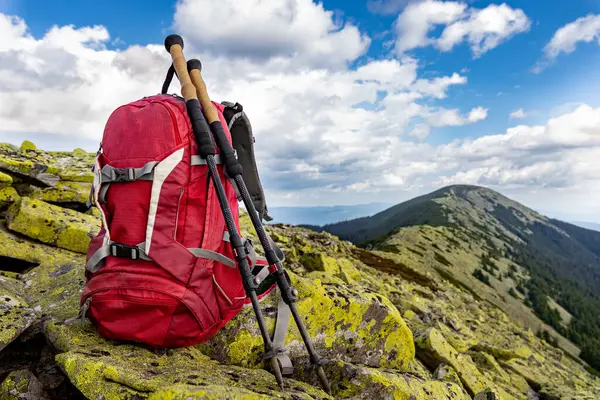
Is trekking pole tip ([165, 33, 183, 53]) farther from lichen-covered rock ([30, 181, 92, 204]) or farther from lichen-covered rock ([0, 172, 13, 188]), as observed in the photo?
lichen-covered rock ([30, 181, 92, 204])

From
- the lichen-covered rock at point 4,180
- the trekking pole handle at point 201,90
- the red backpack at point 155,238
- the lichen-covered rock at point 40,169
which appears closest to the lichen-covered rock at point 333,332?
the red backpack at point 155,238

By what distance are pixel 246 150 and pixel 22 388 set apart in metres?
4.40

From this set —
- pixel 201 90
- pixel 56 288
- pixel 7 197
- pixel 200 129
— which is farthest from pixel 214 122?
pixel 7 197

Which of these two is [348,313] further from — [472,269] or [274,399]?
[472,269]

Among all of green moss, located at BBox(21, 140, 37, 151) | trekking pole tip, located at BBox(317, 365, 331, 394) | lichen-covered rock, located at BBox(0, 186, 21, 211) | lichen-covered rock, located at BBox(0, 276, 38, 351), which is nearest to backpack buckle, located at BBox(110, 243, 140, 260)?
lichen-covered rock, located at BBox(0, 276, 38, 351)

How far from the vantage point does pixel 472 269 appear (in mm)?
124438

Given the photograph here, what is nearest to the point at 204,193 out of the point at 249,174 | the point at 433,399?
the point at 249,174

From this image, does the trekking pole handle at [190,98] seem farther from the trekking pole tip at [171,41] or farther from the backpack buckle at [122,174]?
the backpack buckle at [122,174]

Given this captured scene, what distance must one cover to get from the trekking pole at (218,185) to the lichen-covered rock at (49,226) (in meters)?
6.78

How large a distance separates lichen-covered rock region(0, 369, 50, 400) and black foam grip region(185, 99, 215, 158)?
3.26 metres

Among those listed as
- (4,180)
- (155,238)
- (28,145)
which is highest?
(28,145)

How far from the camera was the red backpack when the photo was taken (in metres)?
4.45

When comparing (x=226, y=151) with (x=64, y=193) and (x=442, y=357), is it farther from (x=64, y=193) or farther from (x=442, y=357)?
(x=64, y=193)

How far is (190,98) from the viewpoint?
5.02m
